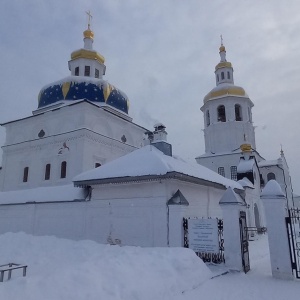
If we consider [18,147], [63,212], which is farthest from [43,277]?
[18,147]

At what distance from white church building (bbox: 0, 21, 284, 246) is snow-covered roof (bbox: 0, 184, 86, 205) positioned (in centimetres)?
7

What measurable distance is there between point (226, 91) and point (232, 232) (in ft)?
84.5

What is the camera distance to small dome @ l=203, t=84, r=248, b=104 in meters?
32.2

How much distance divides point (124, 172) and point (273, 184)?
18.8ft

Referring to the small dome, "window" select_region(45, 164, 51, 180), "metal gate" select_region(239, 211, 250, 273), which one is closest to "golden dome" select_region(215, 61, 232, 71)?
the small dome

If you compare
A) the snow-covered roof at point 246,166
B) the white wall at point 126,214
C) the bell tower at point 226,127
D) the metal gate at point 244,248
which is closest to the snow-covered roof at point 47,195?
the white wall at point 126,214

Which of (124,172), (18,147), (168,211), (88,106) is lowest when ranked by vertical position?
(168,211)

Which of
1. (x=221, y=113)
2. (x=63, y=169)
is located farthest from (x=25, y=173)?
(x=221, y=113)

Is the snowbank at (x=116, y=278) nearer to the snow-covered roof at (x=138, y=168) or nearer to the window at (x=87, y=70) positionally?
the snow-covered roof at (x=138, y=168)

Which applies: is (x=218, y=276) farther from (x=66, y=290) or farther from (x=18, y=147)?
(x=18, y=147)

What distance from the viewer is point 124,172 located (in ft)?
39.0

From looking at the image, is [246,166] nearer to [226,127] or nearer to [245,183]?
[245,183]

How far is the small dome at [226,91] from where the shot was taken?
32.2 meters

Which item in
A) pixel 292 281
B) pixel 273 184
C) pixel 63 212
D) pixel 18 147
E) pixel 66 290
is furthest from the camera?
pixel 18 147
